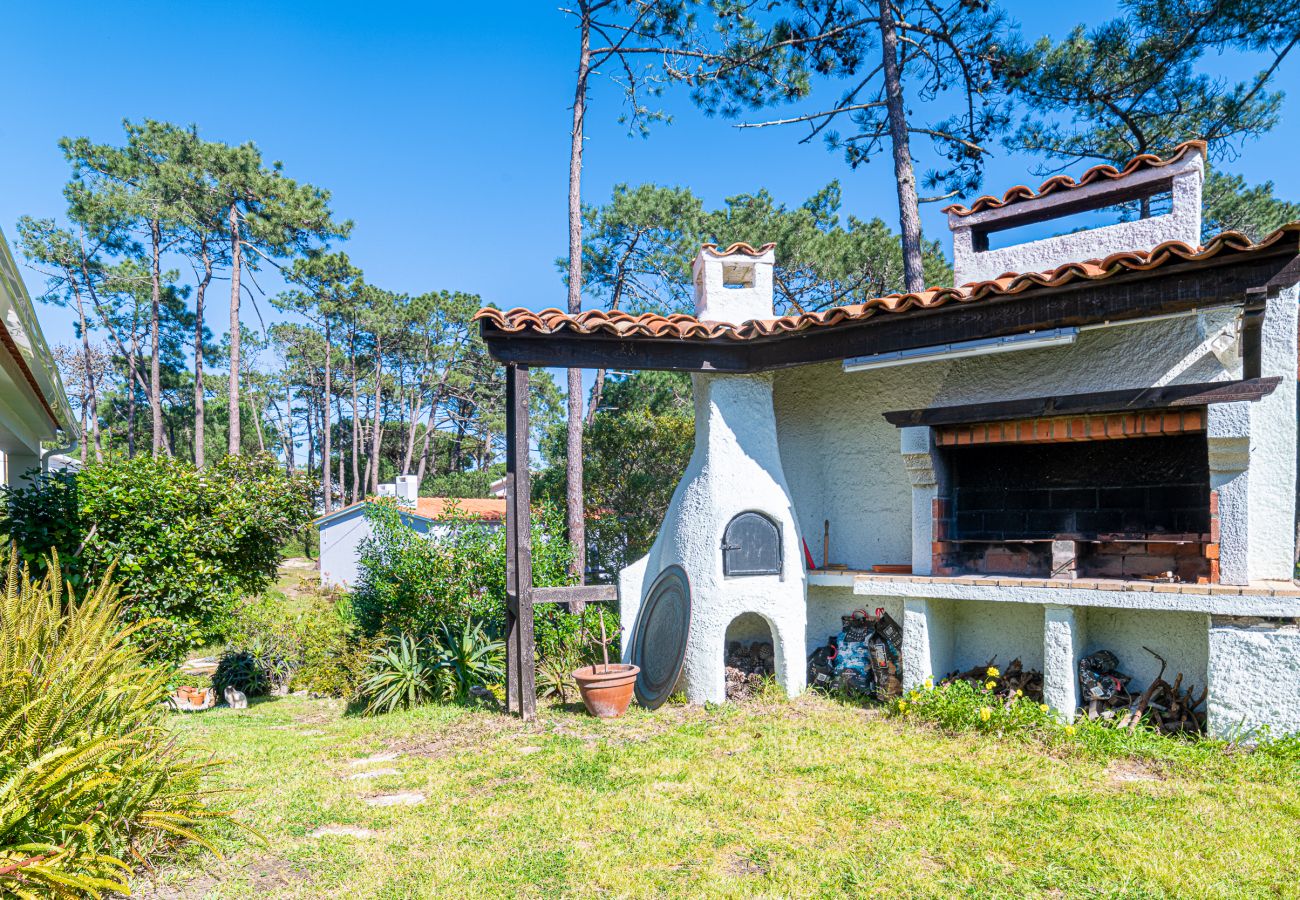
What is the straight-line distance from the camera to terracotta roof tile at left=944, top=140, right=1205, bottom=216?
610 cm

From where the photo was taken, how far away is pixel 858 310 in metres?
6.18

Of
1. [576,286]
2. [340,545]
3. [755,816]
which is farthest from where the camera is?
[340,545]

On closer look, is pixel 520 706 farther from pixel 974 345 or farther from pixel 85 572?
pixel 974 345

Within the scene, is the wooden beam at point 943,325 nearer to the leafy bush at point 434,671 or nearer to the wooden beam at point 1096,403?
the wooden beam at point 1096,403

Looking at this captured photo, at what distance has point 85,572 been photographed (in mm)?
6961

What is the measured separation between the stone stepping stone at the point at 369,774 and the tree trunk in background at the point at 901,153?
847 cm

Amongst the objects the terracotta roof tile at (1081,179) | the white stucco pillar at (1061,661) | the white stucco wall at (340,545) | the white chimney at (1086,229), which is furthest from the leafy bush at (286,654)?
the white stucco wall at (340,545)

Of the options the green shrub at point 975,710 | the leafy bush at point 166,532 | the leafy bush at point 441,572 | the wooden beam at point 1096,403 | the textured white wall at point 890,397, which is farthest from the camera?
the leafy bush at point 441,572

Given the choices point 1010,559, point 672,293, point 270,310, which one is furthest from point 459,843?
point 270,310

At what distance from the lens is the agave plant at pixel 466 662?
24.1 feet

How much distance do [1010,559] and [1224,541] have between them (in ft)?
4.80

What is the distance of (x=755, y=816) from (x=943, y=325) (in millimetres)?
3926

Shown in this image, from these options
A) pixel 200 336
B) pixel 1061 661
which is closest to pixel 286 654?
pixel 1061 661

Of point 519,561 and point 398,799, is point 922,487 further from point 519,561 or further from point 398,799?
point 398,799
